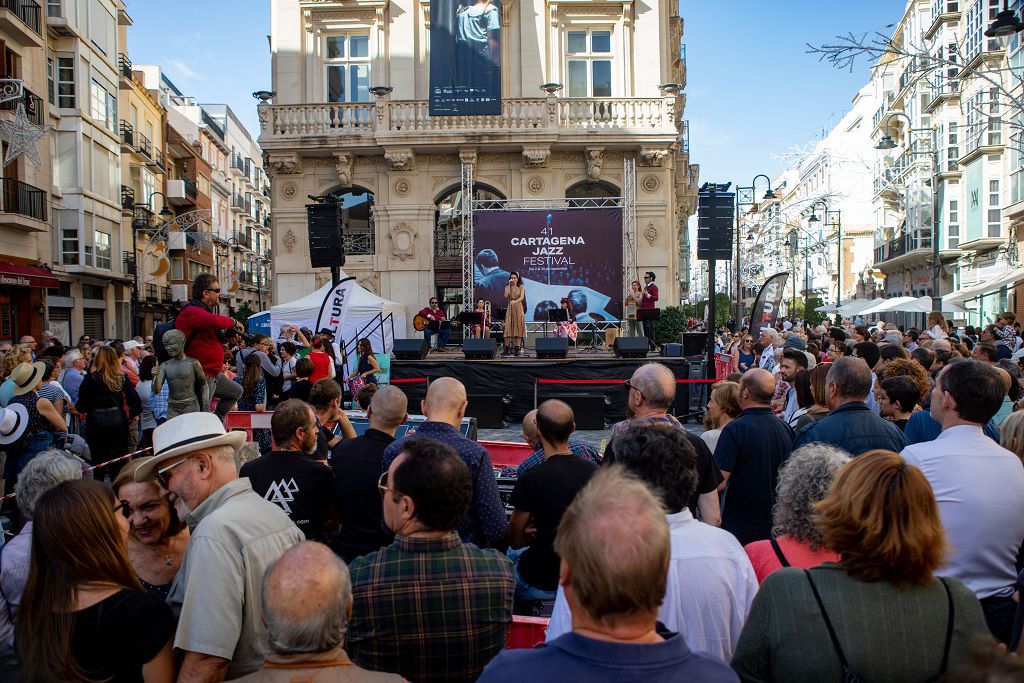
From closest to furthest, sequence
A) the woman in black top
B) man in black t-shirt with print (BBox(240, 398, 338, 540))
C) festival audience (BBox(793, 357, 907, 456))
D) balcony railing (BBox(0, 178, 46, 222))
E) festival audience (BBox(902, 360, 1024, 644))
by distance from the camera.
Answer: the woman in black top
festival audience (BBox(902, 360, 1024, 644))
man in black t-shirt with print (BBox(240, 398, 338, 540))
festival audience (BBox(793, 357, 907, 456))
balcony railing (BBox(0, 178, 46, 222))

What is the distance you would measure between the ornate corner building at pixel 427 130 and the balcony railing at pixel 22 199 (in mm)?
9825

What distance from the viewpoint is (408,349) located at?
16.6 meters

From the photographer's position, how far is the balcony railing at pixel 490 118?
23.4 metres

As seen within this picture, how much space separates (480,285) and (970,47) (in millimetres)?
23317

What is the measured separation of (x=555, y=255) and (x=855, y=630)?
66.8 feet

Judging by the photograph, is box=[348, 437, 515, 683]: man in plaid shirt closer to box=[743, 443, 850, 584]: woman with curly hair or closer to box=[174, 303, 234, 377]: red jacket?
box=[743, 443, 850, 584]: woman with curly hair

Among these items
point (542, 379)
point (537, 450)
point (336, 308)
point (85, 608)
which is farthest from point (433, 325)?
point (85, 608)

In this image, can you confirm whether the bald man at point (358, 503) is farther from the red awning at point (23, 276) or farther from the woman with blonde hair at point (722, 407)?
the red awning at point (23, 276)

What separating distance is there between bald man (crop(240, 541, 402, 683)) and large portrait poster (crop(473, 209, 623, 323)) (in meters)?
20.2

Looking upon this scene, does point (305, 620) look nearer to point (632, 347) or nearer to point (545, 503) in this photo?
point (545, 503)

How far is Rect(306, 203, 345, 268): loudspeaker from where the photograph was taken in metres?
15.2

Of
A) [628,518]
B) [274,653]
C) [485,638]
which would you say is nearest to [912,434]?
[485,638]

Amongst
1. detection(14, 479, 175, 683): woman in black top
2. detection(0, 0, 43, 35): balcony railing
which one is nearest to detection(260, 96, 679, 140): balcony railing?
detection(0, 0, 43, 35): balcony railing

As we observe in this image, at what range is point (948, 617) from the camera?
232cm
